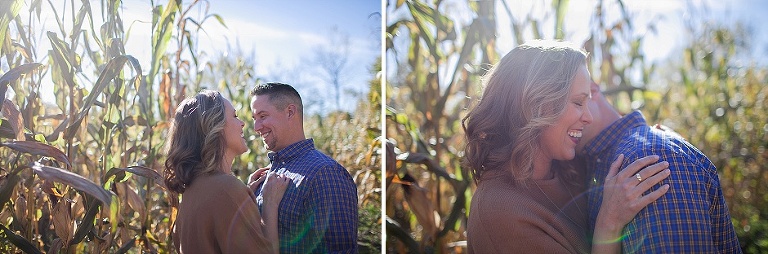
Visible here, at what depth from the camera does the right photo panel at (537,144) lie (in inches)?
60.9

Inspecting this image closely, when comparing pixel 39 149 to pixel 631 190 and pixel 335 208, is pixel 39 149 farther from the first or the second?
pixel 631 190

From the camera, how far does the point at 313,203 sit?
155 centimetres

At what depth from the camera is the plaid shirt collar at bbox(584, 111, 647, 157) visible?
175 cm

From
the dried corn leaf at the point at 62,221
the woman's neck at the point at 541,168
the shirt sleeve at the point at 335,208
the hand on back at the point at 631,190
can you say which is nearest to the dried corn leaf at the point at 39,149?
the dried corn leaf at the point at 62,221

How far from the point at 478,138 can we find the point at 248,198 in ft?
1.93

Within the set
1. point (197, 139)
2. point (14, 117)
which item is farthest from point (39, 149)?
point (197, 139)

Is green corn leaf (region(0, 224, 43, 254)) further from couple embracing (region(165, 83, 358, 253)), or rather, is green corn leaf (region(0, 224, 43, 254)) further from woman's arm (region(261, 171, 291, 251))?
woman's arm (region(261, 171, 291, 251))

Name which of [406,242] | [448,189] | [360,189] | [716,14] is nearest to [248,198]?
[360,189]

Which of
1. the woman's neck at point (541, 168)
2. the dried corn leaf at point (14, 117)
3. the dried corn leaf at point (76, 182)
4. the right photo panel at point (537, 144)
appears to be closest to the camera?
the dried corn leaf at point (76, 182)

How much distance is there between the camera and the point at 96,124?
163cm

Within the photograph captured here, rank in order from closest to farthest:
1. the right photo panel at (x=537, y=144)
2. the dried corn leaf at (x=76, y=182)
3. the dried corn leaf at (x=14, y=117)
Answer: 1. the dried corn leaf at (x=76, y=182)
2. the dried corn leaf at (x=14, y=117)
3. the right photo panel at (x=537, y=144)

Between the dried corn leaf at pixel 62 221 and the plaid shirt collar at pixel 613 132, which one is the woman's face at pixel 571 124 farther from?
the dried corn leaf at pixel 62 221

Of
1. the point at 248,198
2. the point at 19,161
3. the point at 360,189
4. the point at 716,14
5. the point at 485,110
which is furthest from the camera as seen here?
the point at 716,14

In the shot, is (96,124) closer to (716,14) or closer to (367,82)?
(367,82)
